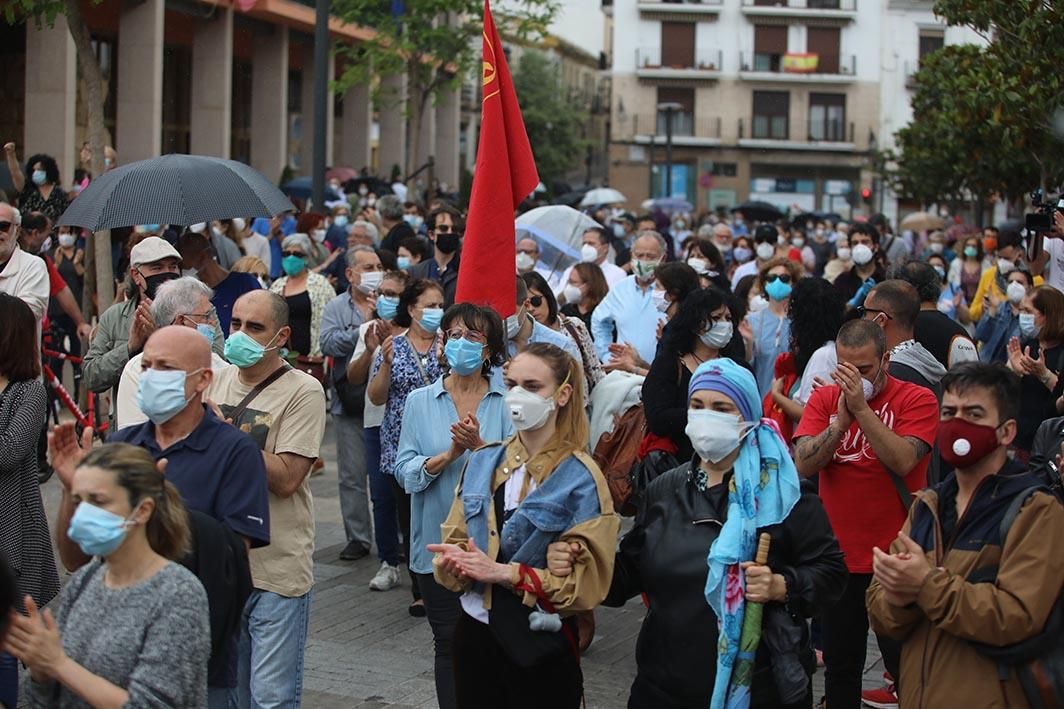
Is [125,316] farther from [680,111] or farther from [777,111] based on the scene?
[777,111]

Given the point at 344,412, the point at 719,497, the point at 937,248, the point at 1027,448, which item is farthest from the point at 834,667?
the point at 937,248

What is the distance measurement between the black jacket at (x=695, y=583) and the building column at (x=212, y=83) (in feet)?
100

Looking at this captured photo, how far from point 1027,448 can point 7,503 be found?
5470 mm

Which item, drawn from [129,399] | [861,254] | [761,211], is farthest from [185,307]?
[761,211]

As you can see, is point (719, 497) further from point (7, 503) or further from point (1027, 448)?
point (1027, 448)

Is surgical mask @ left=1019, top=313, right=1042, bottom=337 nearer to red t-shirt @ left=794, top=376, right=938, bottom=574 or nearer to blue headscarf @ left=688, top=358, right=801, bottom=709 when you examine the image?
red t-shirt @ left=794, top=376, right=938, bottom=574

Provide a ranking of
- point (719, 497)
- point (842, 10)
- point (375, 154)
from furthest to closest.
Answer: point (842, 10)
point (375, 154)
point (719, 497)

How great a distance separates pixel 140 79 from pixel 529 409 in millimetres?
27370

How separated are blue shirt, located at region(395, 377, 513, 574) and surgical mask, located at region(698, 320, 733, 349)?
130 cm

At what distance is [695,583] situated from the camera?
477cm

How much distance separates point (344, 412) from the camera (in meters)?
10.1

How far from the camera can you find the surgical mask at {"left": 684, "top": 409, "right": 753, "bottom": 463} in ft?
15.7

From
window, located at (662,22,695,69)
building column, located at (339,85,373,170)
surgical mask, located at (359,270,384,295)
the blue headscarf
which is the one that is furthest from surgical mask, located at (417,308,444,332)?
window, located at (662,22,695,69)

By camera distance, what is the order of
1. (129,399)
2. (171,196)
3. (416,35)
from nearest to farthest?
(129,399) < (171,196) < (416,35)
